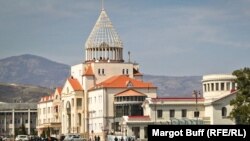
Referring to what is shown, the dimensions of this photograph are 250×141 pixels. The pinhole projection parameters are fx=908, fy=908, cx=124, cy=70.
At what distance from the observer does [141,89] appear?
571ft

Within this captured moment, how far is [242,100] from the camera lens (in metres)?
120

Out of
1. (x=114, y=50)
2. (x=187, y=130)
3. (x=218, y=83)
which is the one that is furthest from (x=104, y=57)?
(x=187, y=130)

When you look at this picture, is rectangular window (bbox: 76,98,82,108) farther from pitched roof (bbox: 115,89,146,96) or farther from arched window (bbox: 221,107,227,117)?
arched window (bbox: 221,107,227,117)

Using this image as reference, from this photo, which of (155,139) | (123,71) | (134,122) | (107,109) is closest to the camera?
(155,139)

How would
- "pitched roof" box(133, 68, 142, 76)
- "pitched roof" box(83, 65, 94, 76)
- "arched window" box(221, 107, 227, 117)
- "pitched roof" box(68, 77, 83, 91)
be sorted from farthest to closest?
"pitched roof" box(133, 68, 142, 76), "pitched roof" box(68, 77, 83, 91), "pitched roof" box(83, 65, 94, 76), "arched window" box(221, 107, 227, 117)

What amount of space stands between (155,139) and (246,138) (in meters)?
4.01

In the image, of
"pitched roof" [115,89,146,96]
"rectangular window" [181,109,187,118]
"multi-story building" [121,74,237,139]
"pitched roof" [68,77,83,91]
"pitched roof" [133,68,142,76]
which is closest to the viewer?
"multi-story building" [121,74,237,139]

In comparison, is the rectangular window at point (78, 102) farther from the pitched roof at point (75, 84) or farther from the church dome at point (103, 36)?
the church dome at point (103, 36)

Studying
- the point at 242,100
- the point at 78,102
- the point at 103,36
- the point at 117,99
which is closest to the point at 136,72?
the point at 103,36

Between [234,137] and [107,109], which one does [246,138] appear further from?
[107,109]

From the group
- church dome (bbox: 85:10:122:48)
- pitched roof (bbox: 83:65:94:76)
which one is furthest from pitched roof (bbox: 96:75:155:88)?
church dome (bbox: 85:10:122:48)

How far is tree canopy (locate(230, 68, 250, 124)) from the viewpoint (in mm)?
115062

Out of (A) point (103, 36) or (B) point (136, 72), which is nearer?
(A) point (103, 36)

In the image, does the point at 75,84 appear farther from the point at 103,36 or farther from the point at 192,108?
the point at 192,108
